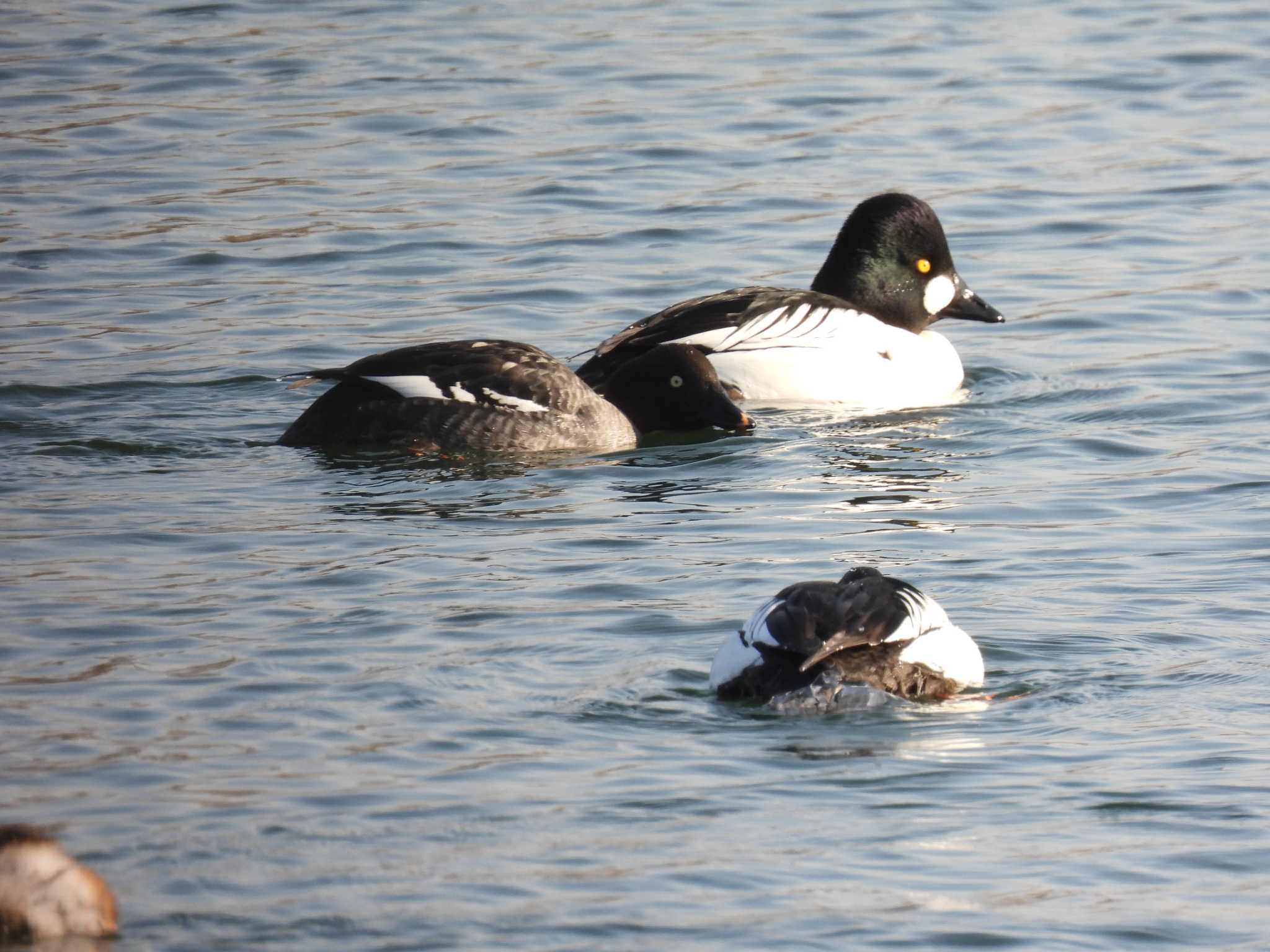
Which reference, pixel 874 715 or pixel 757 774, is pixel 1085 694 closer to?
pixel 874 715

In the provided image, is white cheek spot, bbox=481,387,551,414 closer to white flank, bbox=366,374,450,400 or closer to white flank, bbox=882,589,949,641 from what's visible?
white flank, bbox=366,374,450,400

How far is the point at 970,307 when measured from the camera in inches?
526

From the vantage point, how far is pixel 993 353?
1354 centimetres

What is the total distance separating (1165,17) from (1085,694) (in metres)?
16.3

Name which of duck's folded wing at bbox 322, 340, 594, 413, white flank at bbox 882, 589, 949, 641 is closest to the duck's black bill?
duck's folded wing at bbox 322, 340, 594, 413

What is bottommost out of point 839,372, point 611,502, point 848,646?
point 611,502

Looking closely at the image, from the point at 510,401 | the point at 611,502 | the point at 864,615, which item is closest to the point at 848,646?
the point at 864,615

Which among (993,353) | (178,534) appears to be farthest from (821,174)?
(178,534)

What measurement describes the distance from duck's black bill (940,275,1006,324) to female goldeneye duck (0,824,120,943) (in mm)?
8998

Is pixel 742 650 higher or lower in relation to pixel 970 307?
lower

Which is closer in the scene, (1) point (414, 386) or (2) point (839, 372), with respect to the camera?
(1) point (414, 386)

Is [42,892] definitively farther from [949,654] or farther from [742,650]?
[949,654]

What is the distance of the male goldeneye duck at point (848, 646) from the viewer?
6.91 m

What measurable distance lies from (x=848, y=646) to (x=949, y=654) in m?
0.39
